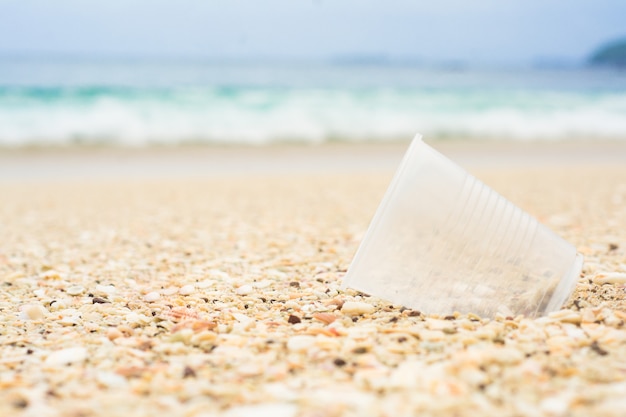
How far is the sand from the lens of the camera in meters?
1.54

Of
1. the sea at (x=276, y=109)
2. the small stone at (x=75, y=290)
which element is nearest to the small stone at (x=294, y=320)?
the small stone at (x=75, y=290)

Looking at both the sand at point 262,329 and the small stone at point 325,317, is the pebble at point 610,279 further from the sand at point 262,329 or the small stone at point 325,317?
the small stone at point 325,317

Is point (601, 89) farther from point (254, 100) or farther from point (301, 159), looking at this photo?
point (301, 159)

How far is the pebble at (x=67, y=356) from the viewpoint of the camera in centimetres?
188

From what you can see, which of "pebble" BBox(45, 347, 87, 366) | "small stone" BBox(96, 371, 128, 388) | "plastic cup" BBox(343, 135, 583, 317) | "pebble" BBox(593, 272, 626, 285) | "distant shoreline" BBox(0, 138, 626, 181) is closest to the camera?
"small stone" BBox(96, 371, 128, 388)

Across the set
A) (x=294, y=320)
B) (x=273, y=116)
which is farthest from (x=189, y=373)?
(x=273, y=116)

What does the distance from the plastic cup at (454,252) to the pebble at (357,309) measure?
124mm

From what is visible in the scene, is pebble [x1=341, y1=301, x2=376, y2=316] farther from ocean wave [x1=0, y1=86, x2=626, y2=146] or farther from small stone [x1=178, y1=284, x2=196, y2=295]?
ocean wave [x1=0, y1=86, x2=626, y2=146]

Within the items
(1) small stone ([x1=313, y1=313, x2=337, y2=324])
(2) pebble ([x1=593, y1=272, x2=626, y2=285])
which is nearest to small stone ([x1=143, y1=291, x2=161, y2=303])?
(1) small stone ([x1=313, y1=313, x2=337, y2=324])

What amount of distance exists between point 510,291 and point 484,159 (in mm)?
8380

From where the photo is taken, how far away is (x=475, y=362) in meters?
1.68

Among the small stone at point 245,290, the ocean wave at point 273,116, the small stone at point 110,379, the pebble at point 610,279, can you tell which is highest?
the ocean wave at point 273,116

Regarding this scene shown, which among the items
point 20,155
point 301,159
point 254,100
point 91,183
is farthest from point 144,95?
point 91,183

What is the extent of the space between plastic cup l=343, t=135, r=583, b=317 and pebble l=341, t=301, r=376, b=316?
12cm
